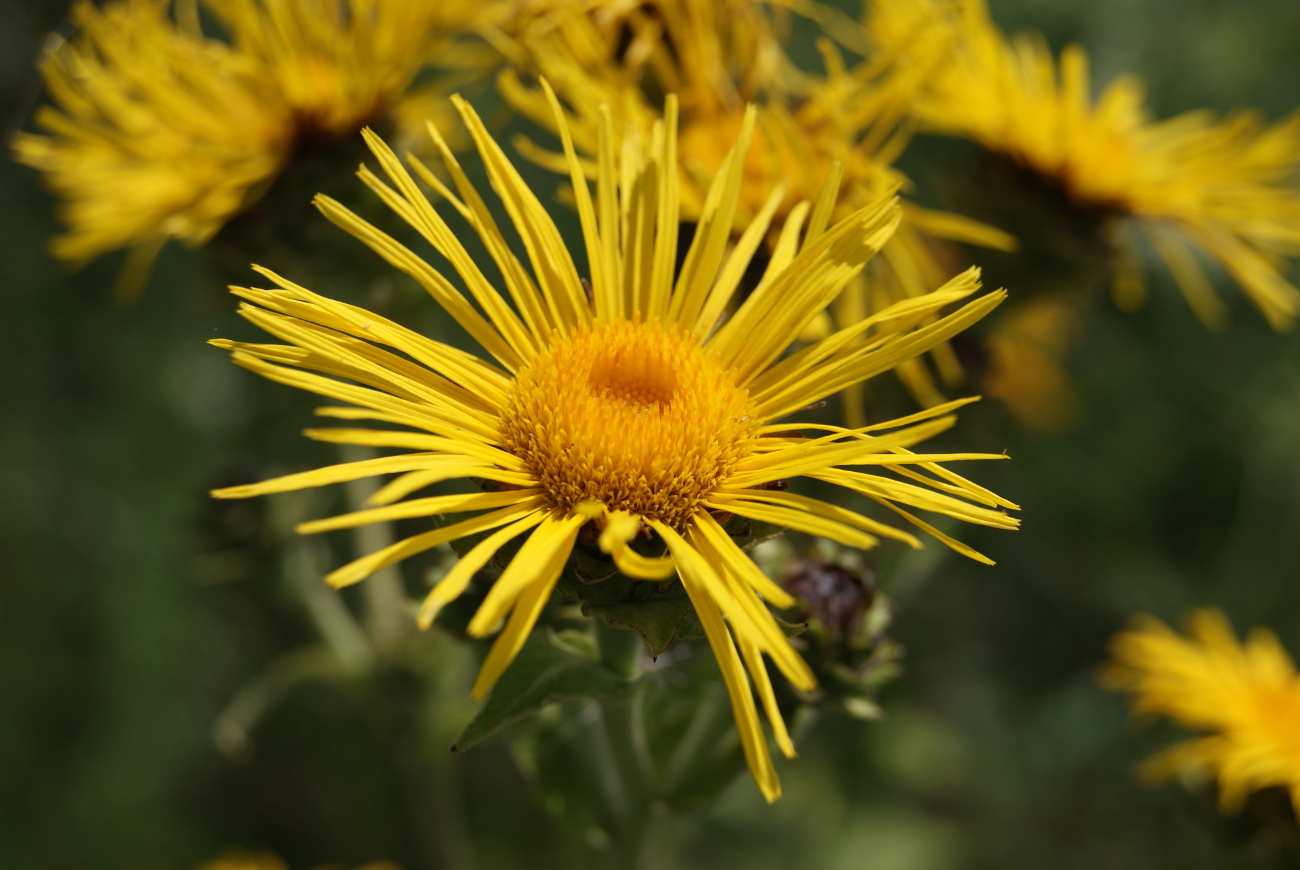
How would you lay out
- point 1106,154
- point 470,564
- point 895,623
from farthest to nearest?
1. point 895,623
2. point 1106,154
3. point 470,564

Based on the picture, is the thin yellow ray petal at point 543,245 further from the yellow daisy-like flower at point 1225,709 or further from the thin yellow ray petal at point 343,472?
the yellow daisy-like flower at point 1225,709

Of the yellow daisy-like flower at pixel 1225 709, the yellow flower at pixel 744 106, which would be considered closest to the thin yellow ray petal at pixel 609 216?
the yellow flower at pixel 744 106

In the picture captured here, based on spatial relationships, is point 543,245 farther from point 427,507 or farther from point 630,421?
point 427,507

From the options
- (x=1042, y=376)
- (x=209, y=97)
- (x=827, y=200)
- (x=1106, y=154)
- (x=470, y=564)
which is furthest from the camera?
(x=1042, y=376)

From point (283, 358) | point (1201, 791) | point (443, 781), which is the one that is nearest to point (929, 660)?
point (1201, 791)

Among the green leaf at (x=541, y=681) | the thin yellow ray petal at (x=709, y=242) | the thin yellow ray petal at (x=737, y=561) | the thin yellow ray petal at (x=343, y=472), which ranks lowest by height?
the green leaf at (x=541, y=681)

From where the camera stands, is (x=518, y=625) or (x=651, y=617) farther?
(x=651, y=617)

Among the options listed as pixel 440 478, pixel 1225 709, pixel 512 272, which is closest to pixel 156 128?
pixel 512 272
